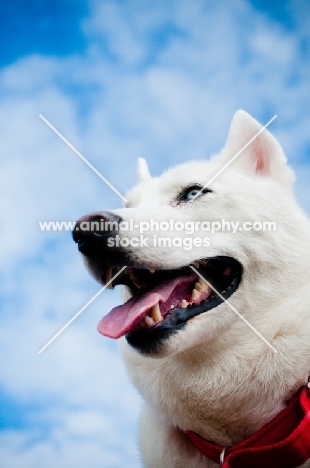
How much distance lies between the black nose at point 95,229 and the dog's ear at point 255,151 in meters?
1.46

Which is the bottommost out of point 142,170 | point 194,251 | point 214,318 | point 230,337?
point 230,337

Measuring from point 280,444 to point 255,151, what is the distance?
2.23m

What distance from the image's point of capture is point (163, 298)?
115 inches

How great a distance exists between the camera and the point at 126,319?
2.79 m

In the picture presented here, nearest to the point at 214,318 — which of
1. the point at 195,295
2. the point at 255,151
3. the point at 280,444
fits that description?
the point at 195,295

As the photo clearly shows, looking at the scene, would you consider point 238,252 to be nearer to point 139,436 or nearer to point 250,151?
point 250,151

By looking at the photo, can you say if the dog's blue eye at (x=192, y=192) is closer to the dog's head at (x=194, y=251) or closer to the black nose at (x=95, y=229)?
the dog's head at (x=194, y=251)

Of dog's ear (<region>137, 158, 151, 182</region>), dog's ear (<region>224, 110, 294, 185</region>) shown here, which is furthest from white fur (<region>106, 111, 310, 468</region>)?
dog's ear (<region>137, 158, 151, 182</region>)

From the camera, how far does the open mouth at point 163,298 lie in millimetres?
2812

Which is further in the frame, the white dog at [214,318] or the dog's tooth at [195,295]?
the dog's tooth at [195,295]

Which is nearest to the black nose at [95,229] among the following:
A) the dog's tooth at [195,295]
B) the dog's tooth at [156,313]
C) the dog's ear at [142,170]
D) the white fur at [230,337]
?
the white fur at [230,337]

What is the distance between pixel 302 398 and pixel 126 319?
112 cm

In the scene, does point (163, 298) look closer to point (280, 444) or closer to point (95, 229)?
point (95, 229)

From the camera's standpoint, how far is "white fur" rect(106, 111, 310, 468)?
297cm
